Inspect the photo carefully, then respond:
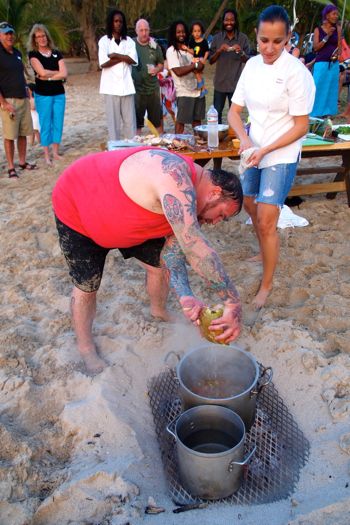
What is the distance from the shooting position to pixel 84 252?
2.47 metres

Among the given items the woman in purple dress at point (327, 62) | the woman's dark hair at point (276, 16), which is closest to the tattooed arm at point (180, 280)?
the woman's dark hair at point (276, 16)

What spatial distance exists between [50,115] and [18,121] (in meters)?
0.58

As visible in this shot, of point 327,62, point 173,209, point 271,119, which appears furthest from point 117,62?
point 173,209

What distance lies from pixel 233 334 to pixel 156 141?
2766 millimetres

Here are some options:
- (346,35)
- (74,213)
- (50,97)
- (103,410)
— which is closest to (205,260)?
(74,213)

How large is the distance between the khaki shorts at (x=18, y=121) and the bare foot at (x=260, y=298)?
4443 mm

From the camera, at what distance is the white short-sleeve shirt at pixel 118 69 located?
Result: 6117mm

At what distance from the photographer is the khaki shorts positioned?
19.5ft

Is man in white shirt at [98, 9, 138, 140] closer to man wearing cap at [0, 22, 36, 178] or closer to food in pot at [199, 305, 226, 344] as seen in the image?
man wearing cap at [0, 22, 36, 178]

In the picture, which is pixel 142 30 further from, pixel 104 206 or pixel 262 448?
pixel 262 448

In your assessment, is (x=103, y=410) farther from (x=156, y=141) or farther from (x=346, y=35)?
(x=346, y=35)

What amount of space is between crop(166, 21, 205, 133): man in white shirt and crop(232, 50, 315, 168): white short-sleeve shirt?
368 centimetres

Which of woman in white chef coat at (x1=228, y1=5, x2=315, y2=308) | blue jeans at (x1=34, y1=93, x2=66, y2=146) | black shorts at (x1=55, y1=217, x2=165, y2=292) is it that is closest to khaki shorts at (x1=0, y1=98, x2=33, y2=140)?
blue jeans at (x1=34, y1=93, x2=66, y2=146)

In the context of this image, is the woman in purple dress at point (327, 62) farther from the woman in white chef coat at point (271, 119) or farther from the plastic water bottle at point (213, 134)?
the woman in white chef coat at point (271, 119)
